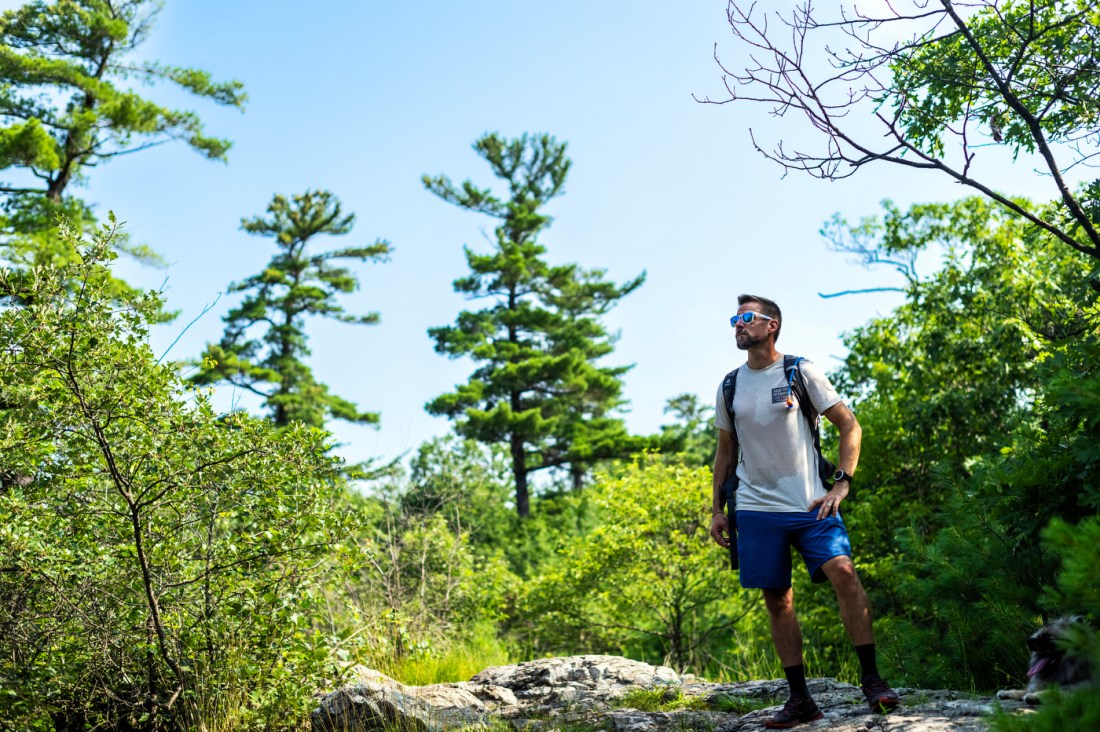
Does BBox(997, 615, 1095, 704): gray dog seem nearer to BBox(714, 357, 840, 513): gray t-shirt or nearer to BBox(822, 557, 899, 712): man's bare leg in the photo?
BBox(822, 557, 899, 712): man's bare leg

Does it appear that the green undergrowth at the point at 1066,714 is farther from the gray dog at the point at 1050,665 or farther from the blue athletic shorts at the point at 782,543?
the blue athletic shorts at the point at 782,543

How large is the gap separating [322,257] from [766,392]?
26.3 meters

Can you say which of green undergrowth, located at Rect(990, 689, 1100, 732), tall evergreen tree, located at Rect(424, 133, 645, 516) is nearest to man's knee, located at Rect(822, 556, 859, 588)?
green undergrowth, located at Rect(990, 689, 1100, 732)

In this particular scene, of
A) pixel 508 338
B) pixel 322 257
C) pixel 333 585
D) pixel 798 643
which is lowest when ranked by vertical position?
pixel 798 643

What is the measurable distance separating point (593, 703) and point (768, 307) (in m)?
2.84

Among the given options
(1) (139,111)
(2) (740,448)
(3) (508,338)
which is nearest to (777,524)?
(2) (740,448)

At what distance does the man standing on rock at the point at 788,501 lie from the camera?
4125 mm

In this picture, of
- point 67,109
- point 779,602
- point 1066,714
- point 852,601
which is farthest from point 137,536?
point 67,109

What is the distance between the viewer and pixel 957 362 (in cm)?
1105

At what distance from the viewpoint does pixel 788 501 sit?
4.21m

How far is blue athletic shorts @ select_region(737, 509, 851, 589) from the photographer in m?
4.14

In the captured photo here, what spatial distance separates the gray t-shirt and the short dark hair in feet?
0.79

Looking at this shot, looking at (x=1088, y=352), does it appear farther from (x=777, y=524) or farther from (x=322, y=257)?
(x=322, y=257)

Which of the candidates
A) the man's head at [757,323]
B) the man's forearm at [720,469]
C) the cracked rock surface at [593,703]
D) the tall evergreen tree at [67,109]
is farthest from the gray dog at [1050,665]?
the tall evergreen tree at [67,109]
